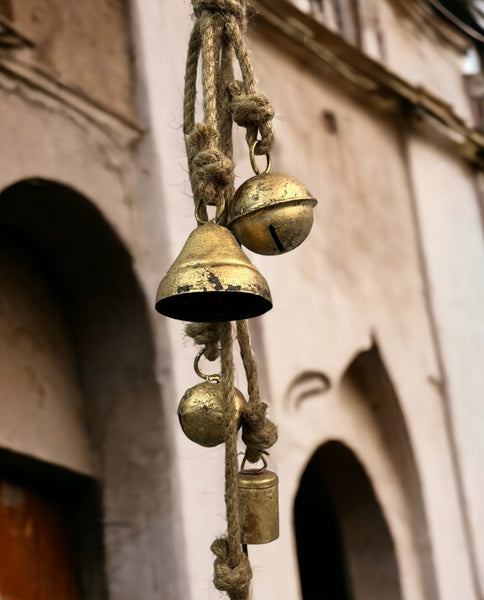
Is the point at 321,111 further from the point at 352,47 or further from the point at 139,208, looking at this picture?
the point at 139,208

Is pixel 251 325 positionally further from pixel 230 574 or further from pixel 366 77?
pixel 230 574

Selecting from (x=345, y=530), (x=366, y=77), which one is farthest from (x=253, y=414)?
(x=366, y=77)

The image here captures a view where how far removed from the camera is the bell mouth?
1.47 meters

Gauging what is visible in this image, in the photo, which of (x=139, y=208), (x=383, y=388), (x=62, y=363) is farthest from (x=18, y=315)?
(x=383, y=388)

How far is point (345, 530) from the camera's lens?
4246mm

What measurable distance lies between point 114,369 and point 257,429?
1.69 metres

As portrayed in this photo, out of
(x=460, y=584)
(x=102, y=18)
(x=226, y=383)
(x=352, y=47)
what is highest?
(x=352, y=47)

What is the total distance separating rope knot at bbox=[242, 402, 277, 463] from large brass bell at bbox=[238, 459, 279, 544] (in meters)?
0.06

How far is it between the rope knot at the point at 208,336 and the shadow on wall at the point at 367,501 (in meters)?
2.62

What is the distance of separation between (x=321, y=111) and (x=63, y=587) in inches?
92.1

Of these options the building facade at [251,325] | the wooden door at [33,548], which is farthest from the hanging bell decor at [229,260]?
the wooden door at [33,548]

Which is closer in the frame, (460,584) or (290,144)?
(290,144)

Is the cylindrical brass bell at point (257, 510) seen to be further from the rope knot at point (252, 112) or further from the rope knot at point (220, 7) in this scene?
the rope knot at point (220, 7)

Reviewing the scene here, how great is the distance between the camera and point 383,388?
4246 mm
